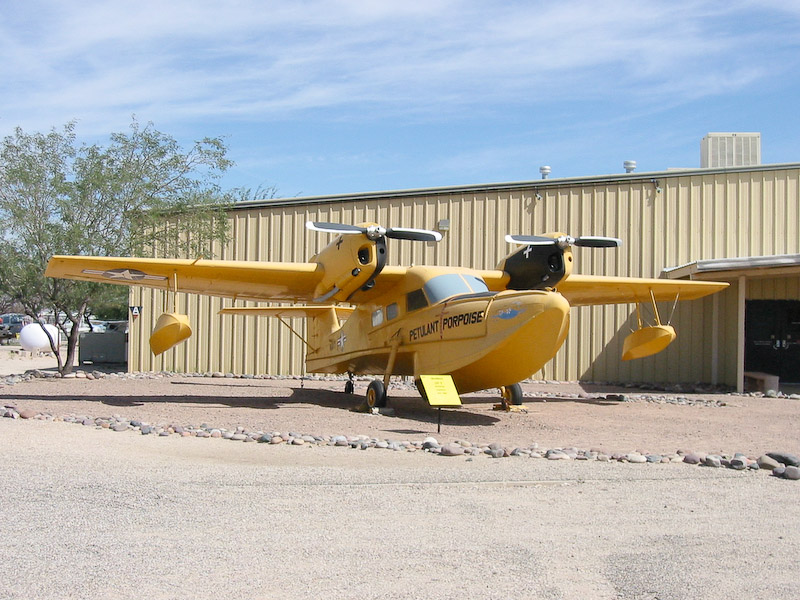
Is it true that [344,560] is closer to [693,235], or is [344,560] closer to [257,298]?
[257,298]

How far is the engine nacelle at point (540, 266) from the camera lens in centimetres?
1578

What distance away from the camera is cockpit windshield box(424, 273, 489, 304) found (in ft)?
46.5

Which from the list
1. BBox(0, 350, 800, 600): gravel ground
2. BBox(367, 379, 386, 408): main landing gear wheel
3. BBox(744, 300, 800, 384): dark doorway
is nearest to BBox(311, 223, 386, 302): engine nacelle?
BBox(367, 379, 386, 408): main landing gear wheel

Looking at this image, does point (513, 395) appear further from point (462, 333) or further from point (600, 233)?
point (600, 233)

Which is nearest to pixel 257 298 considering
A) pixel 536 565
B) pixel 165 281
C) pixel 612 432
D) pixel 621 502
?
pixel 165 281

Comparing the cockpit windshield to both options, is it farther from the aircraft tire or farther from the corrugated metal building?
the corrugated metal building

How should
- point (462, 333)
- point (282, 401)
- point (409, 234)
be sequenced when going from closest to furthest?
1. point (462, 333)
2. point (409, 234)
3. point (282, 401)

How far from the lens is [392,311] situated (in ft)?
50.5

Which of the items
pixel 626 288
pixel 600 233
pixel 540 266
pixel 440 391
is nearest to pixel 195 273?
pixel 440 391

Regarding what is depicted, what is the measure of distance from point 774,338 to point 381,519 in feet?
70.7

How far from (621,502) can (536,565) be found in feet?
7.13

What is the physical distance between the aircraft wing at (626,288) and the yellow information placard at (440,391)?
6039 mm

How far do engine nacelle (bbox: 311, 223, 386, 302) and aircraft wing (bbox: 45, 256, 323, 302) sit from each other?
20.4 inches

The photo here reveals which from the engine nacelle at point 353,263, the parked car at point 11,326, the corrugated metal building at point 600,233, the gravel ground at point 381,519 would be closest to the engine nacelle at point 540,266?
the engine nacelle at point 353,263
